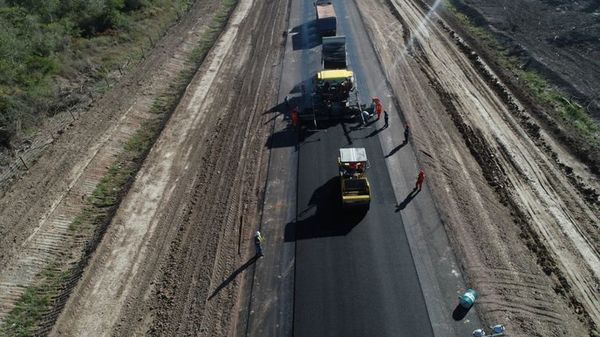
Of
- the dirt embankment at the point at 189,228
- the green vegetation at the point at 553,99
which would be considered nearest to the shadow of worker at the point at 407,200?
the dirt embankment at the point at 189,228

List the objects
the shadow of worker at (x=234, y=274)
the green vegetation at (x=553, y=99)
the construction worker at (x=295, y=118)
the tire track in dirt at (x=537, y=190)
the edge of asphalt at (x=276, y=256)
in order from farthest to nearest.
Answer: the construction worker at (x=295, y=118), the green vegetation at (x=553, y=99), the tire track in dirt at (x=537, y=190), the shadow of worker at (x=234, y=274), the edge of asphalt at (x=276, y=256)

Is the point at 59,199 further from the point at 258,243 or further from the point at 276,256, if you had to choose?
the point at 276,256

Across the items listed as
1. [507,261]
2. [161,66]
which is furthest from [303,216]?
[161,66]

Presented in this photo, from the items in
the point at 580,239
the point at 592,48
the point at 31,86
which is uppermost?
the point at 31,86

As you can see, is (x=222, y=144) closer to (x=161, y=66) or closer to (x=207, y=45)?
(x=161, y=66)

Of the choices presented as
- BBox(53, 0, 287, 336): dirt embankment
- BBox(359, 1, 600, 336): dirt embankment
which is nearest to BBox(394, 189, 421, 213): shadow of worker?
BBox(359, 1, 600, 336): dirt embankment

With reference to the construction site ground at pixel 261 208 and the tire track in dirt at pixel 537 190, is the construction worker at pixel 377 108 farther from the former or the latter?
the tire track in dirt at pixel 537 190
